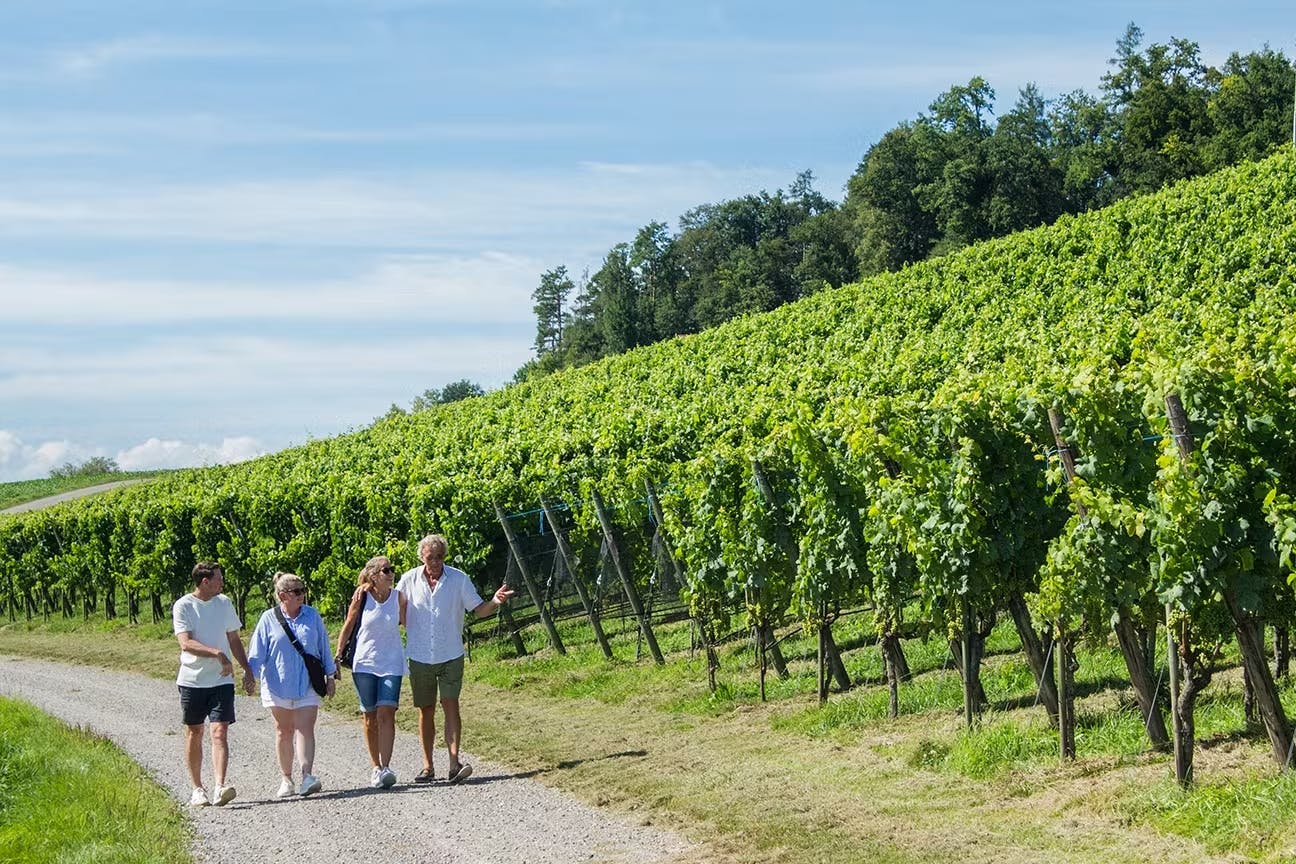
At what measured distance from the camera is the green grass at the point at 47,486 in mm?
76194

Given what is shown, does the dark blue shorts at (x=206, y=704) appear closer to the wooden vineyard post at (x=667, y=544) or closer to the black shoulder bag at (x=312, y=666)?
the black shoulder bag at (x=312, y=666)

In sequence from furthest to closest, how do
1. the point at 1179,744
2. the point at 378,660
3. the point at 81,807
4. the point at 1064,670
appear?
the point at 378,660
the point at 81,807
the point at 1064,670
the point at 1179,744

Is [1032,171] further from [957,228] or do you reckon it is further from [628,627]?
[628,627]

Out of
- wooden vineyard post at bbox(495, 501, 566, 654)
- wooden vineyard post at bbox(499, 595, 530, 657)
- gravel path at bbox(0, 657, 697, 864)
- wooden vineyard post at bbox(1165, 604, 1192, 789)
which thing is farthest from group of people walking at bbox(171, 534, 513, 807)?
wooden vineyard post at bbox(499, 595, 530, 657)

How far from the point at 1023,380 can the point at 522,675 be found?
7700mm

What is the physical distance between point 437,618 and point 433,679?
1.48 ft

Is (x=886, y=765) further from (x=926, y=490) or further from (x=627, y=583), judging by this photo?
(x=627, y=583)

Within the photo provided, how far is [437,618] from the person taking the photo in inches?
396

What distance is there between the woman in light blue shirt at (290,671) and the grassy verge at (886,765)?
1.59 meters

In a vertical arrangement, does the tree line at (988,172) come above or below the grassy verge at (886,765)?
above

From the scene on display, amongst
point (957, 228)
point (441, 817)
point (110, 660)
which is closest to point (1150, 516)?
point (441, 817)

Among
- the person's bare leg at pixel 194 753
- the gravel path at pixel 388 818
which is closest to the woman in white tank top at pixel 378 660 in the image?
the gravel path at pixel 388 818

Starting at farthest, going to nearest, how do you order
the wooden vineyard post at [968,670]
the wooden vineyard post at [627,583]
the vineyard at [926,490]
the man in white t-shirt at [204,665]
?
the wooden vineyard post at [627,583], the man in white t-shirt at [204,665], the wooden vineyard post at [968,670], the vineyard at [926,490]

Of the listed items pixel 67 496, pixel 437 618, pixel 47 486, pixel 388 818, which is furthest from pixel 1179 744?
pixel 47 486
